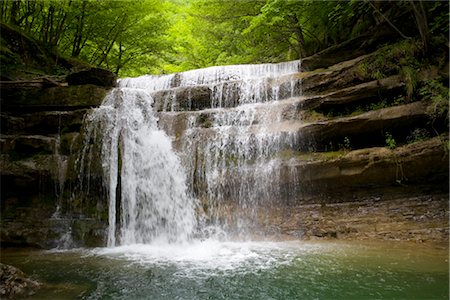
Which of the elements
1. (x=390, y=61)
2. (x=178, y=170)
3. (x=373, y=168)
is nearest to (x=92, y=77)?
(x=178, y=170)

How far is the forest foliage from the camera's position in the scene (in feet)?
33.7

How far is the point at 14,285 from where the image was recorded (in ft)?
12.4

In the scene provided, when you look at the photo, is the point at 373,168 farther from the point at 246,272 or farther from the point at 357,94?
the point at 246,272

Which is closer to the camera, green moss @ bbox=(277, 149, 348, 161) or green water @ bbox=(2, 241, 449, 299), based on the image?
green water @ bbox=(2, 241, 449, 299)

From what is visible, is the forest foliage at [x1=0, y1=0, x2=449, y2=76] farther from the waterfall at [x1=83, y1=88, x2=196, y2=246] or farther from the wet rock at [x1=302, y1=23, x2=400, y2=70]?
the waterfall at [x1=83, y1=88, x2=196, y2=246]

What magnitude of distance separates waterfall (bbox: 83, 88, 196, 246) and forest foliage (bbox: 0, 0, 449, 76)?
15.5 ft

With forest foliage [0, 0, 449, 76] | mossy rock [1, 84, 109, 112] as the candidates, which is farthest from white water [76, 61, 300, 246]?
forest foliage [0, 0, 449, 76]

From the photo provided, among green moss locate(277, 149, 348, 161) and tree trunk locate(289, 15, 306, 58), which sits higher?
tree trunk locate(289, 15, 306, 58)

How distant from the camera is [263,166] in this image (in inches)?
304

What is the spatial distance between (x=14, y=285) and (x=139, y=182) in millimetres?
4175

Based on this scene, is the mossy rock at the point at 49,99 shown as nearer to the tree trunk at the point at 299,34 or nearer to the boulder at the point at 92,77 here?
the boulder at the point at 92,77

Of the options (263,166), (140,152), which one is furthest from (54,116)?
(263,166)

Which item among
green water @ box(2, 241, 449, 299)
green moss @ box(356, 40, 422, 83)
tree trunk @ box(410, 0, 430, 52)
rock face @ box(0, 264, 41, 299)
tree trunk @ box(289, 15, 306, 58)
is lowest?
green water @ box(2, 241, 449, 299)

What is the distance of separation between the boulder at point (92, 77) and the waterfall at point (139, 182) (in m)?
1.14
